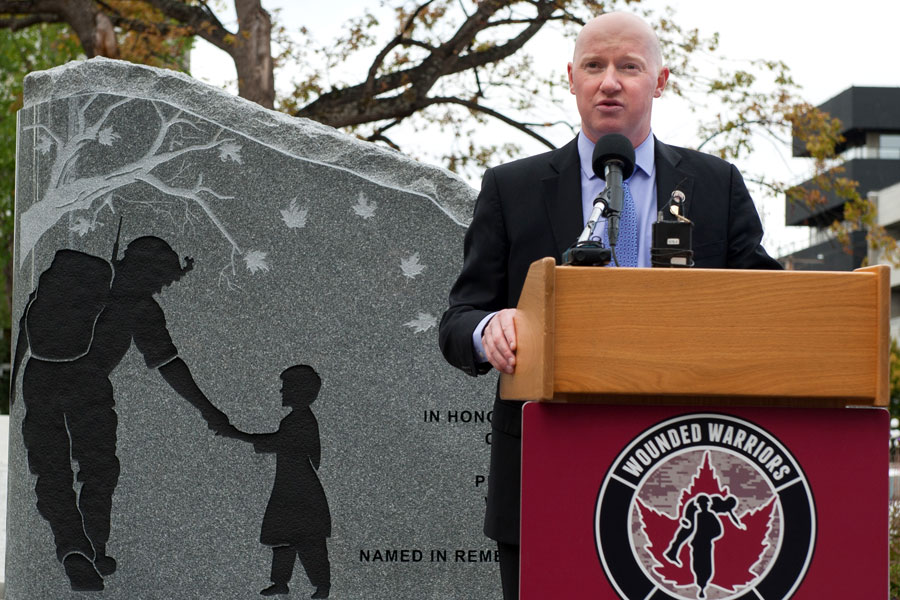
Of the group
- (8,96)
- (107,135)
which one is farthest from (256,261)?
(8,96)

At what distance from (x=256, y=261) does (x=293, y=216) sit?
24 cm

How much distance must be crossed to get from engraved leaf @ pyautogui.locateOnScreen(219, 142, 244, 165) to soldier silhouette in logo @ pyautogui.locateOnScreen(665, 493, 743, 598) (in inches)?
→ 141

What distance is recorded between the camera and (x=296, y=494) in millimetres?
4727

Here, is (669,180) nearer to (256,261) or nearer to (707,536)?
(707,536)

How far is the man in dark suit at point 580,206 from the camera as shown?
6.63ft

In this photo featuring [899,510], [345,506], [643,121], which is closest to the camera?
[643,121]

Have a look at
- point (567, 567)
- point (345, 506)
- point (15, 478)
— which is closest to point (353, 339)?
point (345, 506)

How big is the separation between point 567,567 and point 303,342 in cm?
327

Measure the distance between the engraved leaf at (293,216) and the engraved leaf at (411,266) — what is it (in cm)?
45

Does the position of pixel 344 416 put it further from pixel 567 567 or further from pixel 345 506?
pixel 567 567

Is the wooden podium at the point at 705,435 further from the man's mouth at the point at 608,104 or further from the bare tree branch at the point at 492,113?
the bare tree branch at the point at 492,113

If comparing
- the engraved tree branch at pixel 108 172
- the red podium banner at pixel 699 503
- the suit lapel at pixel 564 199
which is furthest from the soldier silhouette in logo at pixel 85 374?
the red podium banner at pixel 699 503

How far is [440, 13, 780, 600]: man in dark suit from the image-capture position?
202 cm

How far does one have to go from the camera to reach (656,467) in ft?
5.27
